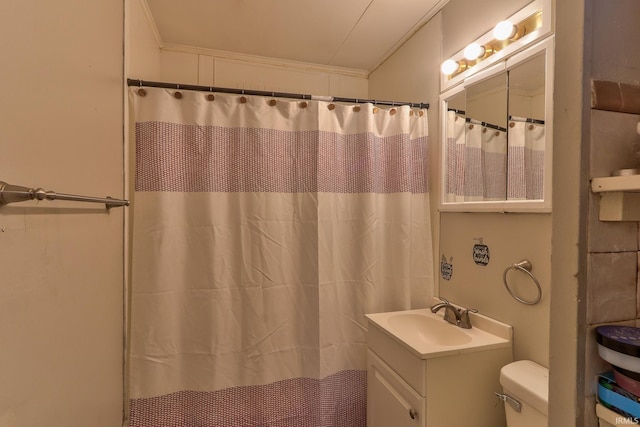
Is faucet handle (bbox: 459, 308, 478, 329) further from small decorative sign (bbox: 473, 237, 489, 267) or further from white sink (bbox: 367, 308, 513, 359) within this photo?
small decorative sign (bbox: 473, 237, 489, 267)

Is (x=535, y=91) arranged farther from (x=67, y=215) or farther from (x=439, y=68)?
(x=67, y=215)

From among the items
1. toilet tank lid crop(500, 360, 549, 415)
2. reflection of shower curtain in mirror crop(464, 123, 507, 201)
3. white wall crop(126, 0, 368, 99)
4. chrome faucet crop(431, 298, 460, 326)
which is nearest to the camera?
toilet tank lid crop(500, 360, 549, 415)

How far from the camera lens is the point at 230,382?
5.06ft

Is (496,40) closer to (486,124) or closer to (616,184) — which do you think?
(486,124)

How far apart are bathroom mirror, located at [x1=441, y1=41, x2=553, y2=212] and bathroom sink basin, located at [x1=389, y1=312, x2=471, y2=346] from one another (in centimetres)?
61

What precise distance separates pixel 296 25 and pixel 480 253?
176 centimetres

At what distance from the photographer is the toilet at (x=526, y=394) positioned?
2.97ft

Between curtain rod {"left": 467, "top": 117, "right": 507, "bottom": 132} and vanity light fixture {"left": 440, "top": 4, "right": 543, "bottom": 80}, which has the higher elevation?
vanity light fixture {"left": 440, "top": 4, "right": 543, "bottom": 80}

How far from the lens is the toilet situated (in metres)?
0.90

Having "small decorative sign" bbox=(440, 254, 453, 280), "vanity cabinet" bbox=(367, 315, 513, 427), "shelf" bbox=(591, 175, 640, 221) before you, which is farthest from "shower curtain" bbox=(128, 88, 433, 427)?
"shelf" bbox=(591, 175, 640, 221)

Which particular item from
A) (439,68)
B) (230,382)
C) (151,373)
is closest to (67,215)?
(151,373)

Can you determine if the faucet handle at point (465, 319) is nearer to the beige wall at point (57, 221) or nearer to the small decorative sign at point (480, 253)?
the small decorative sign at point (480, 253)

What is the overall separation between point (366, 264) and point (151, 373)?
1.28 meters

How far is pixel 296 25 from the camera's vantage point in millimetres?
1817
